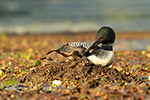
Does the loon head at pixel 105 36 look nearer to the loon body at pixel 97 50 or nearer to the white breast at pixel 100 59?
the loon body at pixel 97 50

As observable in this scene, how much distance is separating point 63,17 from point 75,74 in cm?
2109

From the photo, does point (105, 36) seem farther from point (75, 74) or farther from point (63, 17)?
point (63, 17)

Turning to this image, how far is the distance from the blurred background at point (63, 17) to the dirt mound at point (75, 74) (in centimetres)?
1559

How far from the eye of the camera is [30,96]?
5.26 meters

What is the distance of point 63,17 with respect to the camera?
2711 cm

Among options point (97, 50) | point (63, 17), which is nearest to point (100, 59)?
point (97, 50)

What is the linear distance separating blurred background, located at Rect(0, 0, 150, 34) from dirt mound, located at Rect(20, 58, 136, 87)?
1559 centimetres

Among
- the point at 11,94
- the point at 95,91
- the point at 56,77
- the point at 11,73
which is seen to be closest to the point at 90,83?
the point at 95,91

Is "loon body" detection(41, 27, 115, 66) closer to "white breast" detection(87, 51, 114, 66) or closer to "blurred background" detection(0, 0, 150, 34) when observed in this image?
"white breast" detection(87, 51, 114, 66)

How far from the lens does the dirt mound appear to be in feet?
20.5

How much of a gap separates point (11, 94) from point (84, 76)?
5.24ft

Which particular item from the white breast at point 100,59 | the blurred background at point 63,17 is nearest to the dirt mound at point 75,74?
the white breast at point 100,59

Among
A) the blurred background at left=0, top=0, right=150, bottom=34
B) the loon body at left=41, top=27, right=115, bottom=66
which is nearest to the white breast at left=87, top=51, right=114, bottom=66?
the loon body at left=41, top=27, right=115, bottom=66

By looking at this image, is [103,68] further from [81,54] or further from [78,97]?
[78,97]
